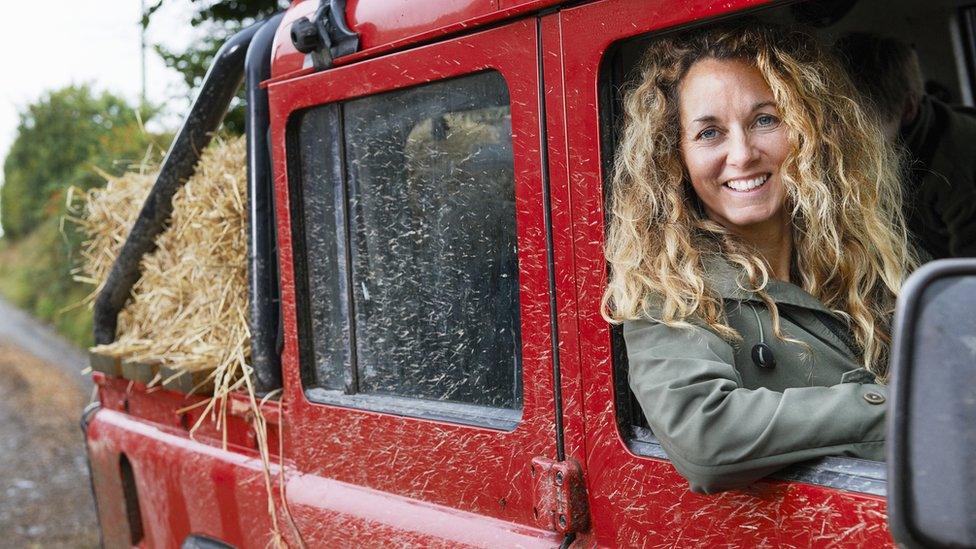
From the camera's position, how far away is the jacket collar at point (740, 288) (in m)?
1.64

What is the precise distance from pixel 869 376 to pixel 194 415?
6.16ft

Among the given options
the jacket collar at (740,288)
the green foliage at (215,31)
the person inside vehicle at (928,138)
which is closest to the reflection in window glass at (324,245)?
the jacket collar at (740,288)

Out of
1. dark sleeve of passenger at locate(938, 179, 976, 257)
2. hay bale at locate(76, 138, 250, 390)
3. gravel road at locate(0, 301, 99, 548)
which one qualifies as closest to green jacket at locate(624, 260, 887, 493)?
hay bale at locate(76, 138, 250, 390)

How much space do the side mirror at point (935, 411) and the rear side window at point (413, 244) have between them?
0.91m

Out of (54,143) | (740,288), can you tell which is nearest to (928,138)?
(740,288)

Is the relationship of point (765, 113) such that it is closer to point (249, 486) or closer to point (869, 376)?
point (869, 376)

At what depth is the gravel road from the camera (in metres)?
7.09

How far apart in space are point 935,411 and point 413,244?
1.22 m

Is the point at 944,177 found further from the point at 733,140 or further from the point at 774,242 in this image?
the point at 733,140

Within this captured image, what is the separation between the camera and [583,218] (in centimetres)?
165

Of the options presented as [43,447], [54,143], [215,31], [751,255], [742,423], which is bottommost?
[43,447]

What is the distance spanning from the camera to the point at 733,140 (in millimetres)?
1704

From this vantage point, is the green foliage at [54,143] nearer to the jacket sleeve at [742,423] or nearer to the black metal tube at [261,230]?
the black metal tube at [261,230]

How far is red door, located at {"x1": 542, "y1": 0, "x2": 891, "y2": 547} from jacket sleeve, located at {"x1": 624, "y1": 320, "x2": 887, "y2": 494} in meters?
0.08
